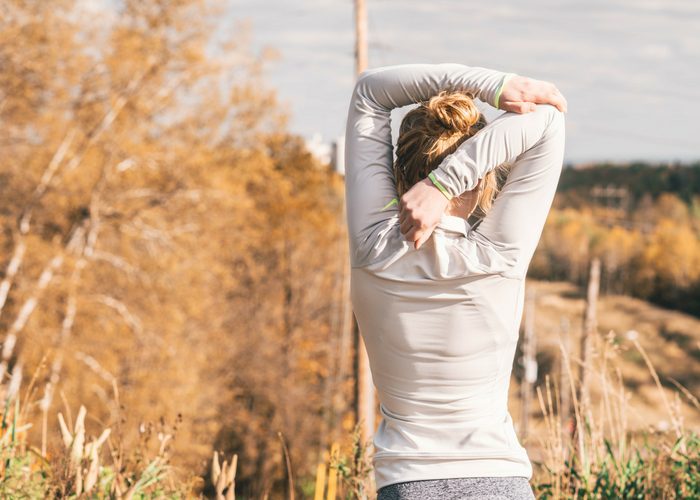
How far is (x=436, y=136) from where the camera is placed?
1.60 metres

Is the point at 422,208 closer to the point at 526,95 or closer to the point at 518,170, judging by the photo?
the point at 518,170

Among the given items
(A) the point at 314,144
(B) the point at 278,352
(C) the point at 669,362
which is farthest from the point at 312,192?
(C) the point at 669,362

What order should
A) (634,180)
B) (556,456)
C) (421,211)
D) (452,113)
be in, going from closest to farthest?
1. (421,211)
2. (452,113)
3. (556,456)
4. (634,180)

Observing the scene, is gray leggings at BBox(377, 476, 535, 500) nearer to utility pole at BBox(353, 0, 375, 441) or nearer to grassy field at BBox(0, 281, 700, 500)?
grassy field at BBox(0, 281, 700, 500)

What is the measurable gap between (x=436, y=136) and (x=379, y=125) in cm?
15

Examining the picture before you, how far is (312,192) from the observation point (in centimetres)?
2867

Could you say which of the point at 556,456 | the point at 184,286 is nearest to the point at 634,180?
the point at 184,286

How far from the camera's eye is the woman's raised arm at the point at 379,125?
1.62 meters

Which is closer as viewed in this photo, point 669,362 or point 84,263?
point 84,263

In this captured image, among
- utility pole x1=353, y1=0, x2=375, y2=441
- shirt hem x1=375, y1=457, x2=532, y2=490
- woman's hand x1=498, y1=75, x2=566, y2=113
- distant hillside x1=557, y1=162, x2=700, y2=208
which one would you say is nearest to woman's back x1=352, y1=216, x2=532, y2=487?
shirt hem x1=375, y1=457, x2=532, y2=490

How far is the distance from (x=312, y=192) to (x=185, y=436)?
10728 millimetres

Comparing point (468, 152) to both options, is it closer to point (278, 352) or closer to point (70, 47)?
point (70, 47)

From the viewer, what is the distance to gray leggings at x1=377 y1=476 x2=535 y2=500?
59.8 inches

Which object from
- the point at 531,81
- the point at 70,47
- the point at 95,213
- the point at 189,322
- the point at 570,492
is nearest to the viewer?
the point at 531,81
